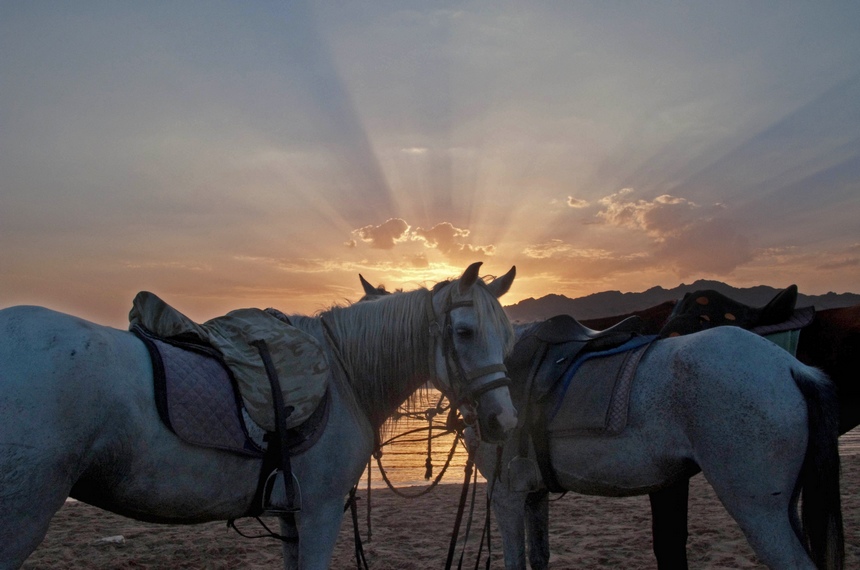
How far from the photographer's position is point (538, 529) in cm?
405

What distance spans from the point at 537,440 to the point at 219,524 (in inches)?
205

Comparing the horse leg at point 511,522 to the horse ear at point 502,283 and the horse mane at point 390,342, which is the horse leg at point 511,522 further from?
the horse ear at point 502,283

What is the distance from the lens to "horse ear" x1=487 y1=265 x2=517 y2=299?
3399 millimetres

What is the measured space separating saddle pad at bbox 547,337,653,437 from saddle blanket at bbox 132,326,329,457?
5.23 feet

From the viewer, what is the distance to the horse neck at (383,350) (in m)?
3.13

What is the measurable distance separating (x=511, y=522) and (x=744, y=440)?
1.54 meters

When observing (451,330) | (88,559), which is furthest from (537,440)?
(88,559)

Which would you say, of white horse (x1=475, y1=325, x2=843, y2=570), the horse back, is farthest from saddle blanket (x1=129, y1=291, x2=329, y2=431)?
white horse (x1=475, y1=325, x2=843, y2=570)

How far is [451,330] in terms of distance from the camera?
3104 millimetres

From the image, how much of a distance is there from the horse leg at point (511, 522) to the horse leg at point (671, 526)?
0.89 metres

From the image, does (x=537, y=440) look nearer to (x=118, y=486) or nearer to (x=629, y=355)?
(x=629, y=355)

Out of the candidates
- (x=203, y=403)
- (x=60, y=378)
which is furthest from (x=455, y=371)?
(x=60, y=378)

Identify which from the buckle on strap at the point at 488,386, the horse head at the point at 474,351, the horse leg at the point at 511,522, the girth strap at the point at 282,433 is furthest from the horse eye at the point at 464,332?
the horse leg at the point at 511,522

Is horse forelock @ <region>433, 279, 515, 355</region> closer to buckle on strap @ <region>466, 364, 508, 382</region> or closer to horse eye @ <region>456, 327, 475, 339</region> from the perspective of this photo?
horse eye @ <region>456, 327, 475, 339</region>
